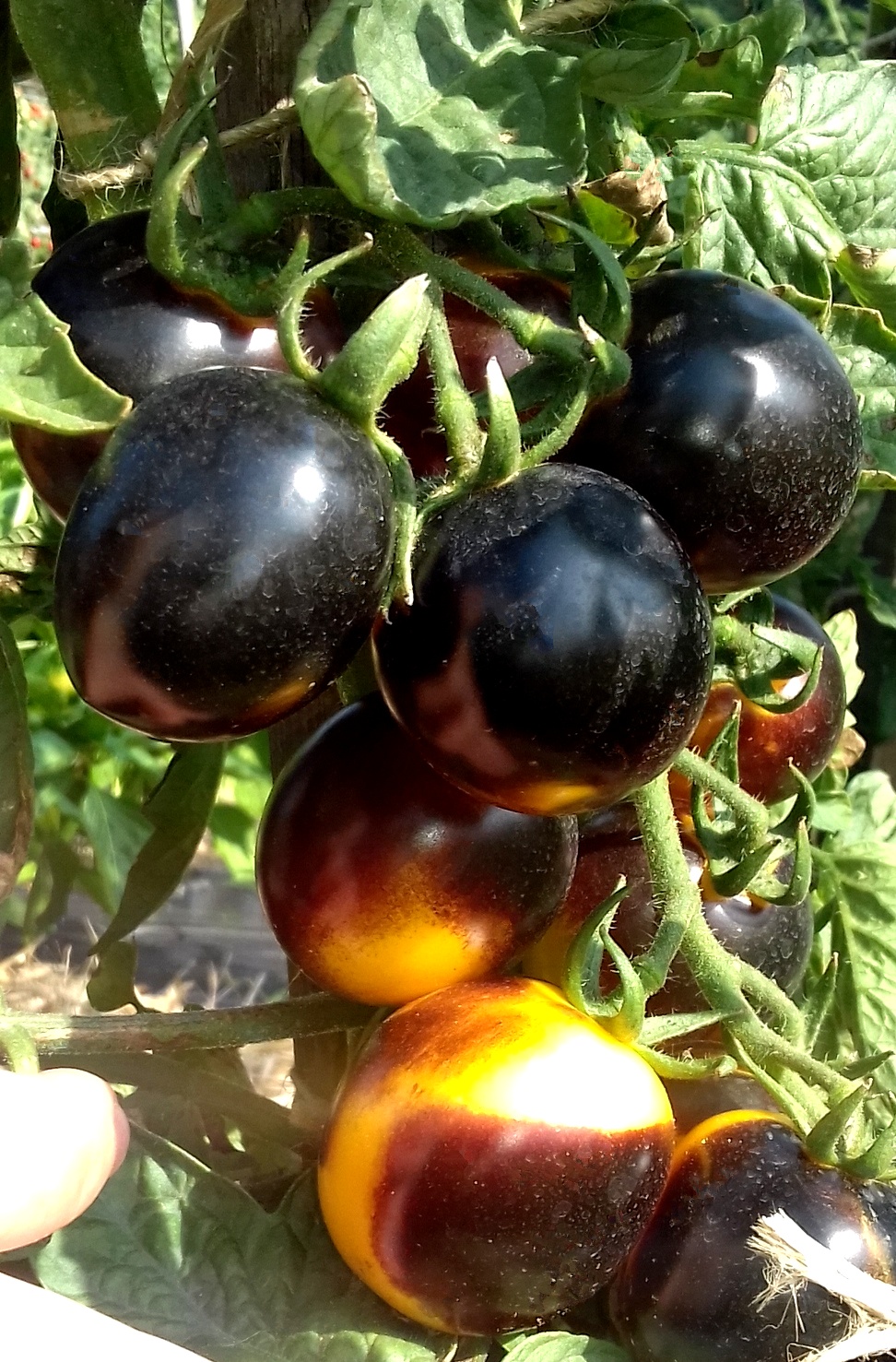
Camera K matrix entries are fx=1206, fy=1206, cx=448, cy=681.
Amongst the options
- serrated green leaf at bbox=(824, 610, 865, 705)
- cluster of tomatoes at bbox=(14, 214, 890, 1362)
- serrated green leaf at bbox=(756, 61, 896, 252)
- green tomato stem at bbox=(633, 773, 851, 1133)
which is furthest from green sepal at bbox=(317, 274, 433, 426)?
serrated green leaf at bbox=(824, 610, 865, 705)

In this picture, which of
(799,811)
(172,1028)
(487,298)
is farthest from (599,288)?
(172,1028)

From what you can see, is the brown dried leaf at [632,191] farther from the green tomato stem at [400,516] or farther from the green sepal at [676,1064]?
the green sepal at [676,1064]

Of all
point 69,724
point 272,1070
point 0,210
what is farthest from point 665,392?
point 272,1070

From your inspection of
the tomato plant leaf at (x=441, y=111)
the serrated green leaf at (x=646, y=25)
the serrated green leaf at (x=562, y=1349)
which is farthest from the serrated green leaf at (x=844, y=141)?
the serrated green leaf at (x=562, y=1349)

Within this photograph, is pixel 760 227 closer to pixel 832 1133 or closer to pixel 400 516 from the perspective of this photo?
pixel 400 516

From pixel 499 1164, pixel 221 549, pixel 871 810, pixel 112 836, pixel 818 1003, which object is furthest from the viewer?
pixel 112 836

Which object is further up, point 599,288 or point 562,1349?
point 599,288
